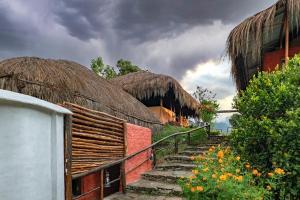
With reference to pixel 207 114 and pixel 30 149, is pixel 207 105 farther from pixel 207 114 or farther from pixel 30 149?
pixel 30 149

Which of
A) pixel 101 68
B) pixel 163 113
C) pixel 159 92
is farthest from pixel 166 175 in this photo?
pixel 101 68

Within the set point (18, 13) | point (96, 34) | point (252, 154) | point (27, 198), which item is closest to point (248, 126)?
point (252, 154)

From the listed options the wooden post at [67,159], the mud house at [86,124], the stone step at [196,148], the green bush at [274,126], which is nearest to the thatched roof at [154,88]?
the mud house at [86,124]

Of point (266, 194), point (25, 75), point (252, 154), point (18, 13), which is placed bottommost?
point (266, 194)

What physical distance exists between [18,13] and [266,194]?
241 inches

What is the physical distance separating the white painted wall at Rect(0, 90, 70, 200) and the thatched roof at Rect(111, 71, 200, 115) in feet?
42.3

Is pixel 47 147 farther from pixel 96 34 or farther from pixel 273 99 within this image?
pixel 96 34

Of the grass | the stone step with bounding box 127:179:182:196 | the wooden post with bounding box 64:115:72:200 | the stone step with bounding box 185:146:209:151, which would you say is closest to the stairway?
the stone step with bounding box 127:179:182:196

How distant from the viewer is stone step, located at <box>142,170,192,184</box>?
7.53 meters

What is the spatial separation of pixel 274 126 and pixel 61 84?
5513mm

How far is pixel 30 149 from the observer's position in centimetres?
340

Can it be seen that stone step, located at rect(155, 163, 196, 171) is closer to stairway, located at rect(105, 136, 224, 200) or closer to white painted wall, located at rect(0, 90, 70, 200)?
stairway, located at rect(105, 136, 224, 200)

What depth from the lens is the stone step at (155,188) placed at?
679 centimetres

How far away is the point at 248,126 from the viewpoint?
5.50 m
